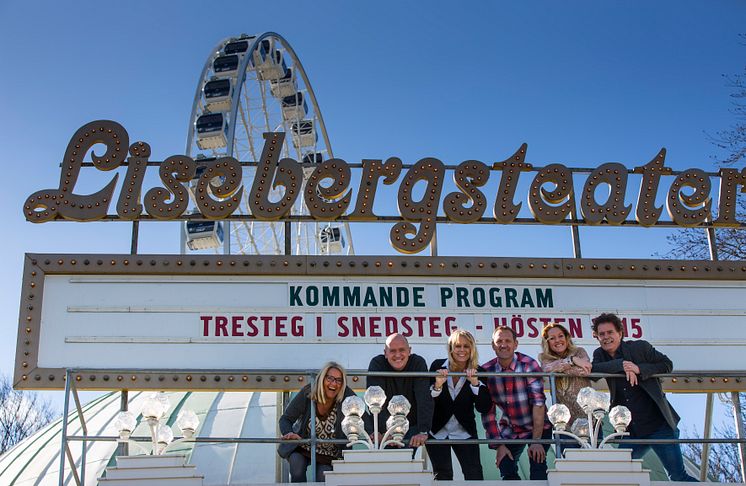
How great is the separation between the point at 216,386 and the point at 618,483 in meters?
5.12


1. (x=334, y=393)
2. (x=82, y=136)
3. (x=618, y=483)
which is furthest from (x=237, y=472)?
(x=618, y=483)

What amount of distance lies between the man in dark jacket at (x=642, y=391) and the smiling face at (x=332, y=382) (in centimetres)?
227

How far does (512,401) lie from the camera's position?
9125 millimetres

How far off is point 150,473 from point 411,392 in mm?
2375

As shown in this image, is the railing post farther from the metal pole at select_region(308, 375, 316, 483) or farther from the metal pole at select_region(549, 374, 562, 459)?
Result: the metal pole at select_region(308, 375, 316, 483)

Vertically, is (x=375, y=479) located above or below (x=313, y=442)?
below

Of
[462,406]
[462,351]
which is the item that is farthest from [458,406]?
[462,351]

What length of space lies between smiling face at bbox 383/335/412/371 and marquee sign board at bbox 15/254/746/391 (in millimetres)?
2876

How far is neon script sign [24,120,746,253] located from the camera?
41.9 ft

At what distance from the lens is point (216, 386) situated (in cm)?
1155

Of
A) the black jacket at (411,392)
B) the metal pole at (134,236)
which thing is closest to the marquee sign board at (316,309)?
the metal pole at (134,236)

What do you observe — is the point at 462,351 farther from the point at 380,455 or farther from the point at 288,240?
the point at 288,240

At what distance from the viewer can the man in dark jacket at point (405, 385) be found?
344 inches

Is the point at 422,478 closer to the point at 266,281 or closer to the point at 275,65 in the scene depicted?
the point at 266,281
